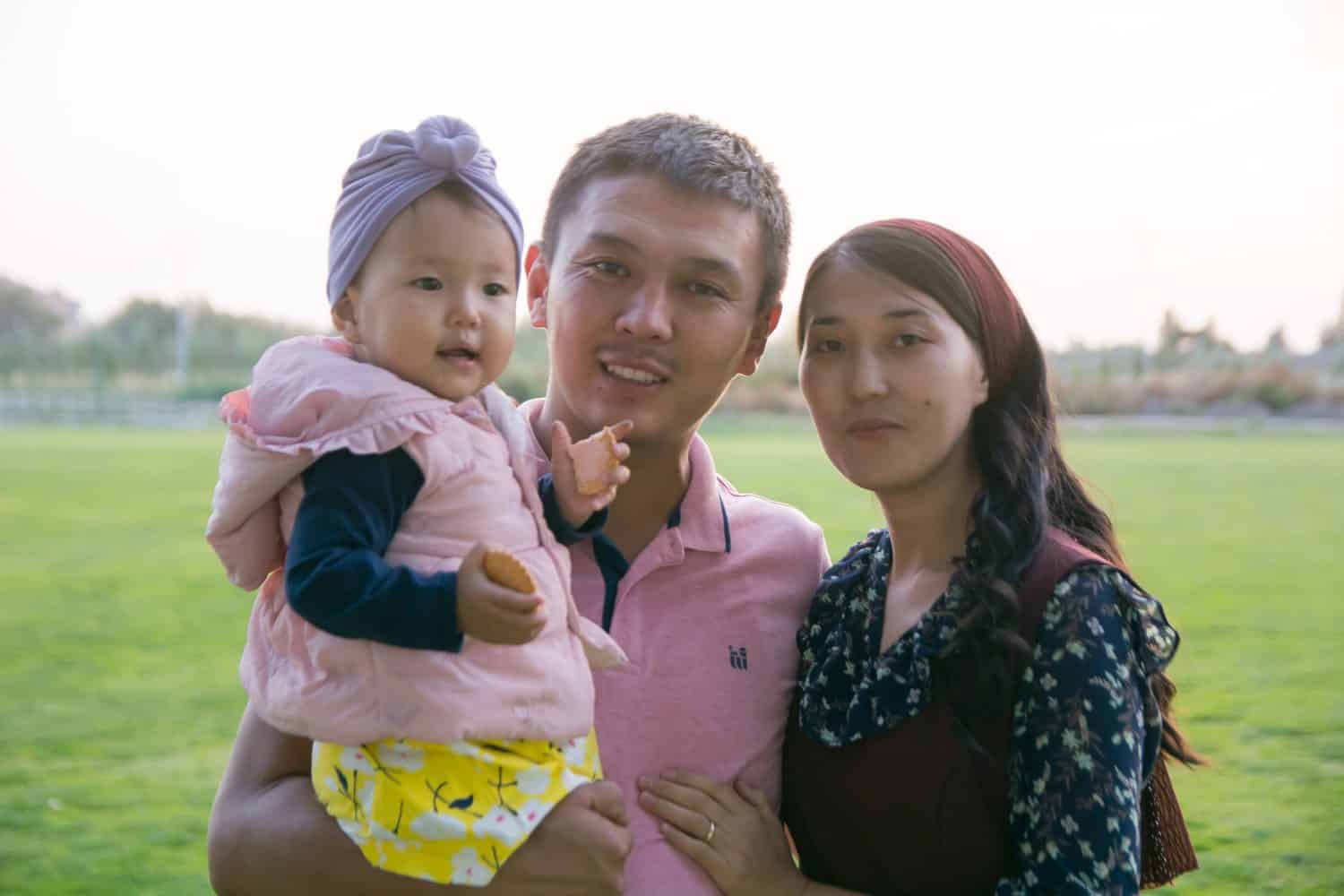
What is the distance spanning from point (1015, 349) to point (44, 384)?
152ft

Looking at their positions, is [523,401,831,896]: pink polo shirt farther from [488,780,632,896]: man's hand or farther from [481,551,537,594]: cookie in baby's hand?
[481,551,537,594]: cookie in baby's hand

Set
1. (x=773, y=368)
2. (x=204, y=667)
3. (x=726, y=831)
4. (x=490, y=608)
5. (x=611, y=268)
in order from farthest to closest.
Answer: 1. (x=773, y=368)
2. (x=204, y=667)
3. (x=611, y=268)
4. (x=726, y=831)
5. (x=490, y=608)

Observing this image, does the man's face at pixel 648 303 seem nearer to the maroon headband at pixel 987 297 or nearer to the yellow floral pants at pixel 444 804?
the maroon headband at pixel 987 297

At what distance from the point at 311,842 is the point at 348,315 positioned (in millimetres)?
703

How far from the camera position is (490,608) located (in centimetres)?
140

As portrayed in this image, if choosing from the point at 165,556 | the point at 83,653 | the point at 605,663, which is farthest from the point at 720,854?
the point at 165,556

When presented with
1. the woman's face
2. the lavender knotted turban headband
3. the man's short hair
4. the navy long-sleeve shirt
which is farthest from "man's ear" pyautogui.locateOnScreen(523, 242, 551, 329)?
the navy long-sleeve shirt

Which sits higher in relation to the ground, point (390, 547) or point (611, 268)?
point (611, 268)

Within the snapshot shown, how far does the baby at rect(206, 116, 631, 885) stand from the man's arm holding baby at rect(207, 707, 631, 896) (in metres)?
0.04

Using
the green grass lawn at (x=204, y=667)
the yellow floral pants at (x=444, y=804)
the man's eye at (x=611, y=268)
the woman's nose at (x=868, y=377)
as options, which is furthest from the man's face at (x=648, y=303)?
the green grass lawn at (x=204, y=667)

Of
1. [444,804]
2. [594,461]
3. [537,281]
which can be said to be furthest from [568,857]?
[537,281]

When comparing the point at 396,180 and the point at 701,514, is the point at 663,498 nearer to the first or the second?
the point at 701,514

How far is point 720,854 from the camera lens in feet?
5.66

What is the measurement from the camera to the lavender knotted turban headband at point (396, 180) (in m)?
1.61
